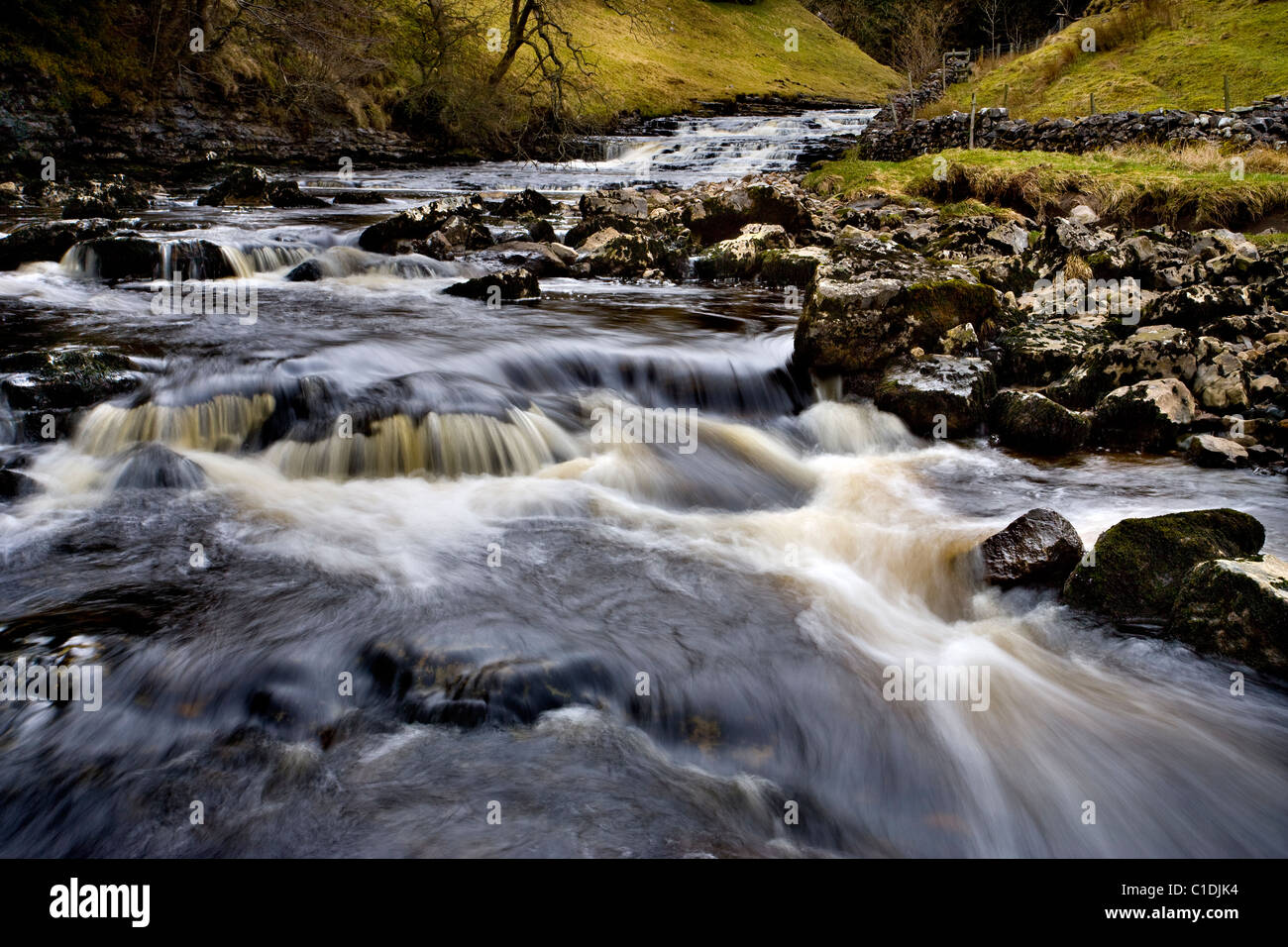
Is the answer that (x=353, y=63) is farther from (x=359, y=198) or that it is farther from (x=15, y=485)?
(x=15, y=485)

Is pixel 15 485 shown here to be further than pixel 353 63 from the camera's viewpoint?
No

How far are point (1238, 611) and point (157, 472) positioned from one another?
6589mm

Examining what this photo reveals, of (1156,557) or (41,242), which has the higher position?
→ (41,242)

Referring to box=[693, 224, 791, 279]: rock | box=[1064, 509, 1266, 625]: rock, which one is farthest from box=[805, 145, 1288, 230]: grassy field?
box=[1064, 509, 1266, 625]: rock

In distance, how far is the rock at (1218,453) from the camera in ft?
20.4

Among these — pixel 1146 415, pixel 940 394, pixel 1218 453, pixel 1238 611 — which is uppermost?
pixel 940 394

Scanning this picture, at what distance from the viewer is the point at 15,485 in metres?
5.36

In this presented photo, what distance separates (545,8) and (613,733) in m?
29.9

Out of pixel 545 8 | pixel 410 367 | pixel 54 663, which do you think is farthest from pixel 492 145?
pixel 54 663

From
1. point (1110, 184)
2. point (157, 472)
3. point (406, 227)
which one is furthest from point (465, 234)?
point (1110, 184)

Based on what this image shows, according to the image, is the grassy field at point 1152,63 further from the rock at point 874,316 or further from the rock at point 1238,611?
the rock at point 1238,611

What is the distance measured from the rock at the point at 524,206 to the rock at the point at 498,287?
20.0ft

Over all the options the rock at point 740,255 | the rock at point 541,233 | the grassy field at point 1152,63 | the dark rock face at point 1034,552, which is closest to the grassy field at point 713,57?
the grassy field at point 1152,63
